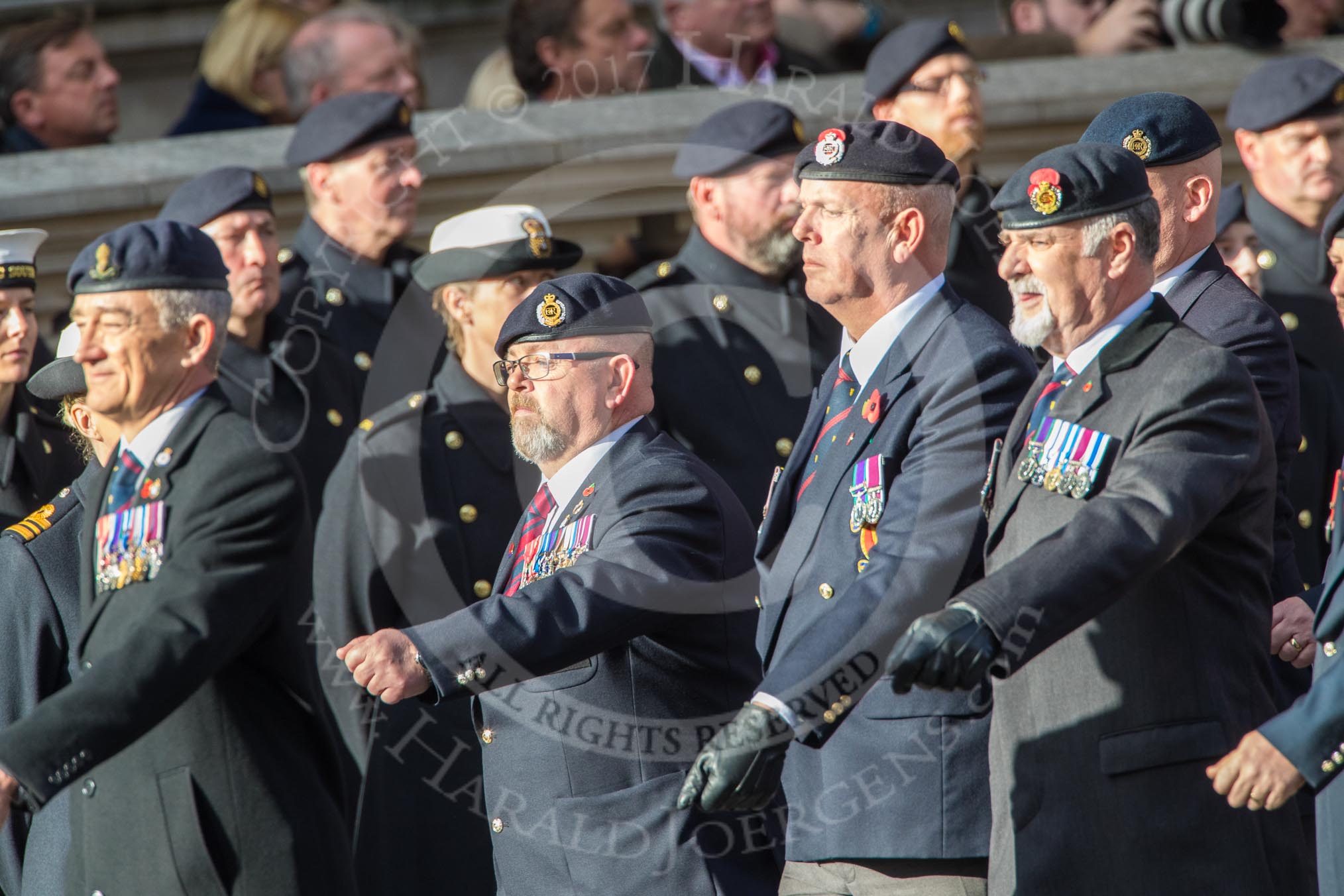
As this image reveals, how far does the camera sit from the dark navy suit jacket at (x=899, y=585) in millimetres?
3920

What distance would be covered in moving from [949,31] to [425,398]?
202 centimetres

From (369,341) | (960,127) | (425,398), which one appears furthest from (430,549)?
(960,127)

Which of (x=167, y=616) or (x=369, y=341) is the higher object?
(x=167, y=616)

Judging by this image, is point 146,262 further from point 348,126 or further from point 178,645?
point 348,126

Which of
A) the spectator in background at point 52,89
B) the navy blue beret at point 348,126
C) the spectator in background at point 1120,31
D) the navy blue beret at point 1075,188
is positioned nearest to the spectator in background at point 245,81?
the spectator in background at point 52,89

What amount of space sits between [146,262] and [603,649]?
1.23m

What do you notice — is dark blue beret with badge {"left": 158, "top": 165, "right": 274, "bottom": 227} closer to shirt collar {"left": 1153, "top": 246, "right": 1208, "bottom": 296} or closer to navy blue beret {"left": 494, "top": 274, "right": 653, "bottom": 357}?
navy blue beret {"left": 494, "top": 274, "right": 653, "bottom": 357}

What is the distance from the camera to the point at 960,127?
6.28m

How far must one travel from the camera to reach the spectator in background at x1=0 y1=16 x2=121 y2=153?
7.55 m

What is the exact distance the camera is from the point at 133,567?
4.17 m

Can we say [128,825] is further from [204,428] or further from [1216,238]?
[1216,238]

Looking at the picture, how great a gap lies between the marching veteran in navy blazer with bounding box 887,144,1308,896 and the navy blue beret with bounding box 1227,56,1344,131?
2.56 metres

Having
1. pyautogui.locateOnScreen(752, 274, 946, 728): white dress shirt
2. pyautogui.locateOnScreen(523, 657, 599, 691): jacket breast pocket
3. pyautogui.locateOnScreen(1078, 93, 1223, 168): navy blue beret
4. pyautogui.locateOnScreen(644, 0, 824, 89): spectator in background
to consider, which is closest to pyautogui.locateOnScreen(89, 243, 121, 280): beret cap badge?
pyautogui.locateOnScreen(523, 657, 599, 691): jacket breast pocket

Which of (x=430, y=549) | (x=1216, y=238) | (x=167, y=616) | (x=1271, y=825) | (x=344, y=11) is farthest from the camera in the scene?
(x=344, y=11)
